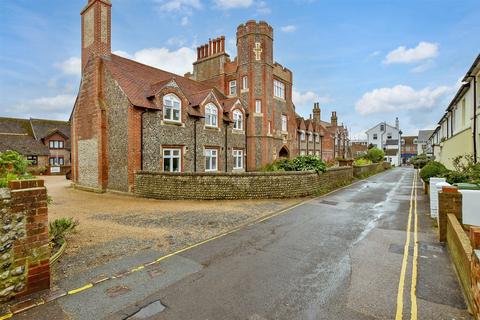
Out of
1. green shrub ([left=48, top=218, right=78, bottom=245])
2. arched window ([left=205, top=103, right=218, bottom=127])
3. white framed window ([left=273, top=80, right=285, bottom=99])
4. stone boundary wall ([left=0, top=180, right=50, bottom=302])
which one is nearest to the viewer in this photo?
stone boundary wall ([left=0, top=180, right=50, bottom=302])

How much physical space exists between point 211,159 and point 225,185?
7.64 m

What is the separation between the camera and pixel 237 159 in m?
25.2

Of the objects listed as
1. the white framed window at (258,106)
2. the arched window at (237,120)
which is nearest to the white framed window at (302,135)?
the white framed window at (258,106)

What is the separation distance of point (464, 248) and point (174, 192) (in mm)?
12869

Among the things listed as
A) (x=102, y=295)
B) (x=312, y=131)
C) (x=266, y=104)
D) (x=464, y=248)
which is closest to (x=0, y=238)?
(x=102, y=295)

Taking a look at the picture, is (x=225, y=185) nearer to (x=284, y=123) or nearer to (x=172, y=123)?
(x=172, y=123)

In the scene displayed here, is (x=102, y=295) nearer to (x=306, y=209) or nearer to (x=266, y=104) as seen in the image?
(x=306, y=209)

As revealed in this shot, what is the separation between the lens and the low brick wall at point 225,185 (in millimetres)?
14508

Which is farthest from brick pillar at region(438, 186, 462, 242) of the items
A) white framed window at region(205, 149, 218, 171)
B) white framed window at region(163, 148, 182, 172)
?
white framed window at region(205, 149, 218, 171)

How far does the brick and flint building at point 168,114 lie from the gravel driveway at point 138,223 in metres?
3.86

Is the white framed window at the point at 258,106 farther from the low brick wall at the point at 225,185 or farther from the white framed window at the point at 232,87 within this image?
the low brick wall at the point at 225,185

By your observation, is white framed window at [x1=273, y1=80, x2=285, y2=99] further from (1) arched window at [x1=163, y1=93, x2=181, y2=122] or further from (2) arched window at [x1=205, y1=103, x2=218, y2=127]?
(1) arched window at [x1=163, y1=93, x2=181, y2=122]

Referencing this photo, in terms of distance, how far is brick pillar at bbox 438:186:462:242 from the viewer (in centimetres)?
695

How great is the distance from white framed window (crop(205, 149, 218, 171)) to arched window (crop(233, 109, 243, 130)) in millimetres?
3993
